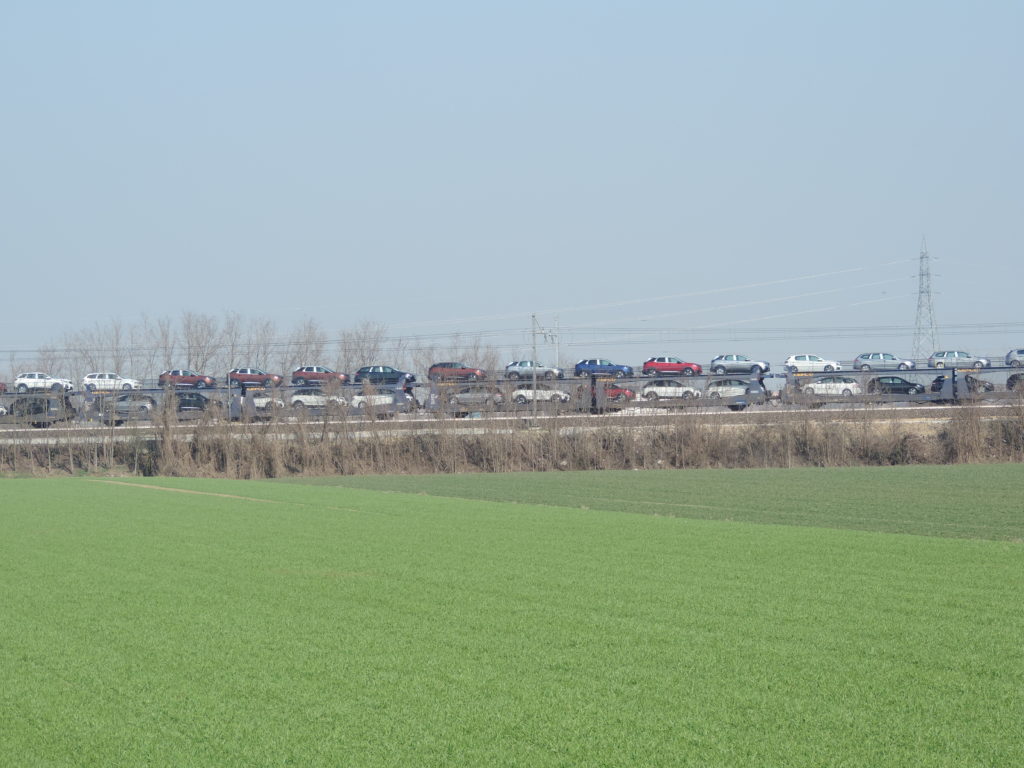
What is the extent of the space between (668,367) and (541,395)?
2663cm

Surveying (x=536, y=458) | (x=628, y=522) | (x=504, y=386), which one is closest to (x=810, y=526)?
(x=628, y=522)

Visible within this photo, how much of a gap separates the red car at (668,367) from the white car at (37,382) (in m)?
34.5

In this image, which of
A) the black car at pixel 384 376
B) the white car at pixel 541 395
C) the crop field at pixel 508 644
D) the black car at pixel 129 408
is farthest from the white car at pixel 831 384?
the crop field at pixel 508 644

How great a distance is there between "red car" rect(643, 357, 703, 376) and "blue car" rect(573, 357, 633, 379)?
1.20m

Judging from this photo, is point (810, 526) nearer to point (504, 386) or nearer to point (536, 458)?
point (536, 458)

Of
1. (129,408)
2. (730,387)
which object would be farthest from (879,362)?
(129,408)

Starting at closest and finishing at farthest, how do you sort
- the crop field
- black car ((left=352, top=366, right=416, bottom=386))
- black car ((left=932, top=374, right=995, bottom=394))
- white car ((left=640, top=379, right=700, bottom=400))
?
the crop field
black car ((left=932, top=374, right=995, bottom=394))
white car ((left=640, top=379, right=700, bottom=400))
black car ((left=352, top=366, right=416, bottom=386))

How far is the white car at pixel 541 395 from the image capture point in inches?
1740

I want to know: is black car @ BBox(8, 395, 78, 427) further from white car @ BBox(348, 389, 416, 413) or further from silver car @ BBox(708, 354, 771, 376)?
silver car @ BBox(708, 354, 771, 376)

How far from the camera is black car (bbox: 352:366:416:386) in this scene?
68188 mm

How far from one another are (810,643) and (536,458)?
31.3m

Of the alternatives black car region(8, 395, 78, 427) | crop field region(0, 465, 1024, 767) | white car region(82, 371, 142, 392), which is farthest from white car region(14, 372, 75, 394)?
crop field region(0, 465, 1024, 767)

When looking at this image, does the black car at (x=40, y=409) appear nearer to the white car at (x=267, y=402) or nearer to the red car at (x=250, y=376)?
the white car at (x=267, y=402)

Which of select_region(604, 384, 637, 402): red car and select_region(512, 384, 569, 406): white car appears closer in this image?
select_region(512, 384, 569, 406): white car
